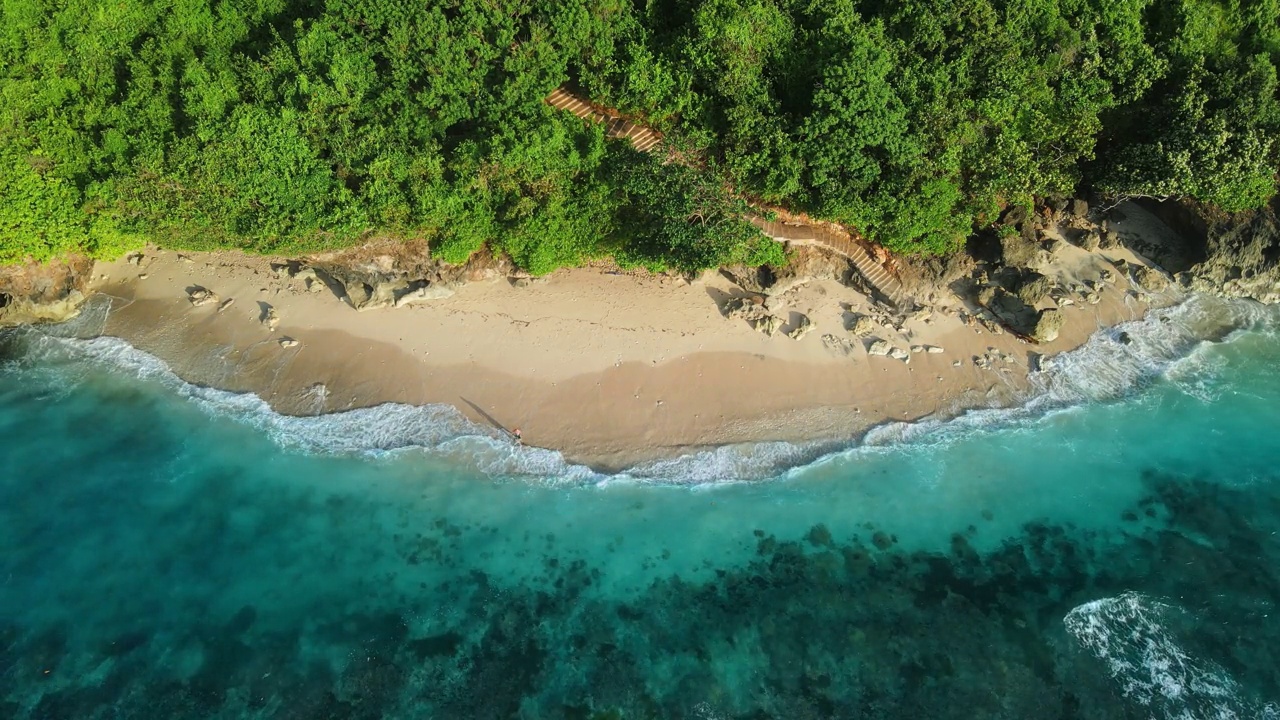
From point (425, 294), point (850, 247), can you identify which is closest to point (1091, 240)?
point (850, 247)

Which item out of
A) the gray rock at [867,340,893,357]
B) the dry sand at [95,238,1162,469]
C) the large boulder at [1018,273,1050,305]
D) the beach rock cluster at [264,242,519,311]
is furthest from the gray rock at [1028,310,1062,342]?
the beach rock cluster at [264,242,519,311]

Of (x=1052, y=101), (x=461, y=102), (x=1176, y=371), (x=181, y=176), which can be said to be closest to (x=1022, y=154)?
(x=1052, y=101)

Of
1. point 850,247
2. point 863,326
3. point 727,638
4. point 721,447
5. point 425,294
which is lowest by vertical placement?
point 727,638

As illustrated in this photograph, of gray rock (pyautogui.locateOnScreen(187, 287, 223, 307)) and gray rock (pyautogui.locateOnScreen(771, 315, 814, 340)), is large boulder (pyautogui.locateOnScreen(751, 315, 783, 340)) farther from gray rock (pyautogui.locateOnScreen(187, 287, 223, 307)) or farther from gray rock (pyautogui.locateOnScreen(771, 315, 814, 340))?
gray rock (pyautogui.locateOnScreen(187, 287, 223, 307))

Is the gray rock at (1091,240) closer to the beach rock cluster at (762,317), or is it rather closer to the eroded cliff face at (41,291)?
the beach rock cluster at (762,317)

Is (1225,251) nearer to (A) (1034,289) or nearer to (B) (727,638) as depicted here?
(A) (1034,289)
